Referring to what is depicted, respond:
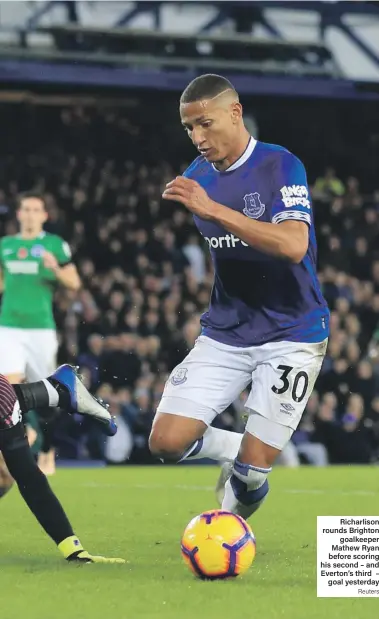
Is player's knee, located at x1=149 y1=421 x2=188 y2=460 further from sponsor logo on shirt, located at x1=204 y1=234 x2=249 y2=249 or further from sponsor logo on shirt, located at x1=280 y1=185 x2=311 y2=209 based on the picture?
sponsor logo on shirt, located at x1=280 y1=185 x2=311 y2=209

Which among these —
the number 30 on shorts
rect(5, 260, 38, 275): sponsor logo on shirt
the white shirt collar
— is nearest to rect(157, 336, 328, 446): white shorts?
the number 30 on shorts

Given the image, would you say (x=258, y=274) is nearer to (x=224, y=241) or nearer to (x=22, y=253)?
(x=224, y=241)

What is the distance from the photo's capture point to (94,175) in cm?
2170

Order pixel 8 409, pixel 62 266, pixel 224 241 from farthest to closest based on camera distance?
pixel 62 266 < pixel 224 241 < pixel 8 409

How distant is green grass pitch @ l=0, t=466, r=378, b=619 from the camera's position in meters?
4.77

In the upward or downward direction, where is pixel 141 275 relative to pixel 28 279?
downward

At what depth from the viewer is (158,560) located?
6207 mm

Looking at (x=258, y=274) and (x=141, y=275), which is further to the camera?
(x=141, y=275)

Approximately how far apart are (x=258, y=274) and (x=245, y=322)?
270 millimetres

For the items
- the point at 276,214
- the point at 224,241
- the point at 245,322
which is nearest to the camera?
the point at 276,214

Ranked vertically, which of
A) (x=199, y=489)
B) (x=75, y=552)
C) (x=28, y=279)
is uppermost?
(x=28, y=279)

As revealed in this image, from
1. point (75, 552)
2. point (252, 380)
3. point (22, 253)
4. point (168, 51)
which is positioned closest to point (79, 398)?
point (252, 380)

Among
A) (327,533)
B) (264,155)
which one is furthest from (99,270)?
(327,533)

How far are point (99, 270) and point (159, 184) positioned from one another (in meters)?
3.49
